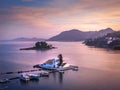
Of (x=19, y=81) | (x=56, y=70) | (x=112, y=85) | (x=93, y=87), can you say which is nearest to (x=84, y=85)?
(x=93, y=87)

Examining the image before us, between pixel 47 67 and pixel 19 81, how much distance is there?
4.18 meters

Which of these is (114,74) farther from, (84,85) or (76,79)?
(84,85)

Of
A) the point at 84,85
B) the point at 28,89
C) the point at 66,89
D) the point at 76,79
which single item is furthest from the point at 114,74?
the point at 28,89

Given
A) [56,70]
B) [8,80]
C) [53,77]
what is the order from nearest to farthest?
[8,80] → [53,77] → [56,70]

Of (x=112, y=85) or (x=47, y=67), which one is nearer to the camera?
(x=112, y=85)

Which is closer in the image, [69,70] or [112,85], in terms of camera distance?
[112,85]

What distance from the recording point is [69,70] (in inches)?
589

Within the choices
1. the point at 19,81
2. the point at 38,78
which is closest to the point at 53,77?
the point at 38,78

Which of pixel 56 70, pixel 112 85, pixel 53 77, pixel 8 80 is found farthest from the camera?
pixel 56 70

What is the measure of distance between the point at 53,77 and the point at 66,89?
289 cm

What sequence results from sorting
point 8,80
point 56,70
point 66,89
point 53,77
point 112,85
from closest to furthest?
point 66,89 → point 112,85 → point 8,80 → point 53,77 → point 56,70

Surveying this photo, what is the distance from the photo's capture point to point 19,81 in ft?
37.7

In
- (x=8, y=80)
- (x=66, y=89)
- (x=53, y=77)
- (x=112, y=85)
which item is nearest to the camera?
(x=66, y=89)

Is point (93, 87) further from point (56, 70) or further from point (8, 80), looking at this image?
point (56, 70)
